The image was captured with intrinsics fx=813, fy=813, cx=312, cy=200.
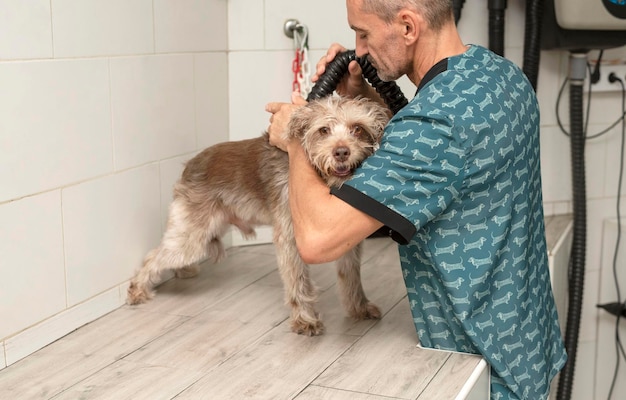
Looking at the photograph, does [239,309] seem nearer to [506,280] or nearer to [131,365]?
[131,365]

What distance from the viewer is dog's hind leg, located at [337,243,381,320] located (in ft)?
7.87

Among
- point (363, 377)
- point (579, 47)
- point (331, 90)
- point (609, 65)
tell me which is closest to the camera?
point (363, 377)

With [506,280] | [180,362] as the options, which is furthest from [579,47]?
[180,362]

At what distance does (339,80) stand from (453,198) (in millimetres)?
642

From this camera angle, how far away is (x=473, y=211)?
1.82 meters

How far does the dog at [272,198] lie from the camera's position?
207cm

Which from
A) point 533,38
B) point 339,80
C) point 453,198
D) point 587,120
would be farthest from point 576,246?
point 453,198

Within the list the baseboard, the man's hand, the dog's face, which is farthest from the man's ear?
the baseboard

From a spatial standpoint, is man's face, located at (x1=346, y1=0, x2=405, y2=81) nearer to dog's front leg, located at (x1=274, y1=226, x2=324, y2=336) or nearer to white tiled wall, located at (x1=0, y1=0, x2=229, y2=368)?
dog's front leg, located at (x1=274, y1=226, x2=324, y2=336)

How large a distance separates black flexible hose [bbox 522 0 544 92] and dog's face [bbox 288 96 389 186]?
1.28 meters

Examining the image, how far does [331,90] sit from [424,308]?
0.65m

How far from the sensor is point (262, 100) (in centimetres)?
321

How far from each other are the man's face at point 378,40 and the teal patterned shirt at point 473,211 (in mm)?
91

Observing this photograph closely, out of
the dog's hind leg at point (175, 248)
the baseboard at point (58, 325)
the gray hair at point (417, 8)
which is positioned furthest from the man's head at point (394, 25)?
the baseboard at point (58, 325)
